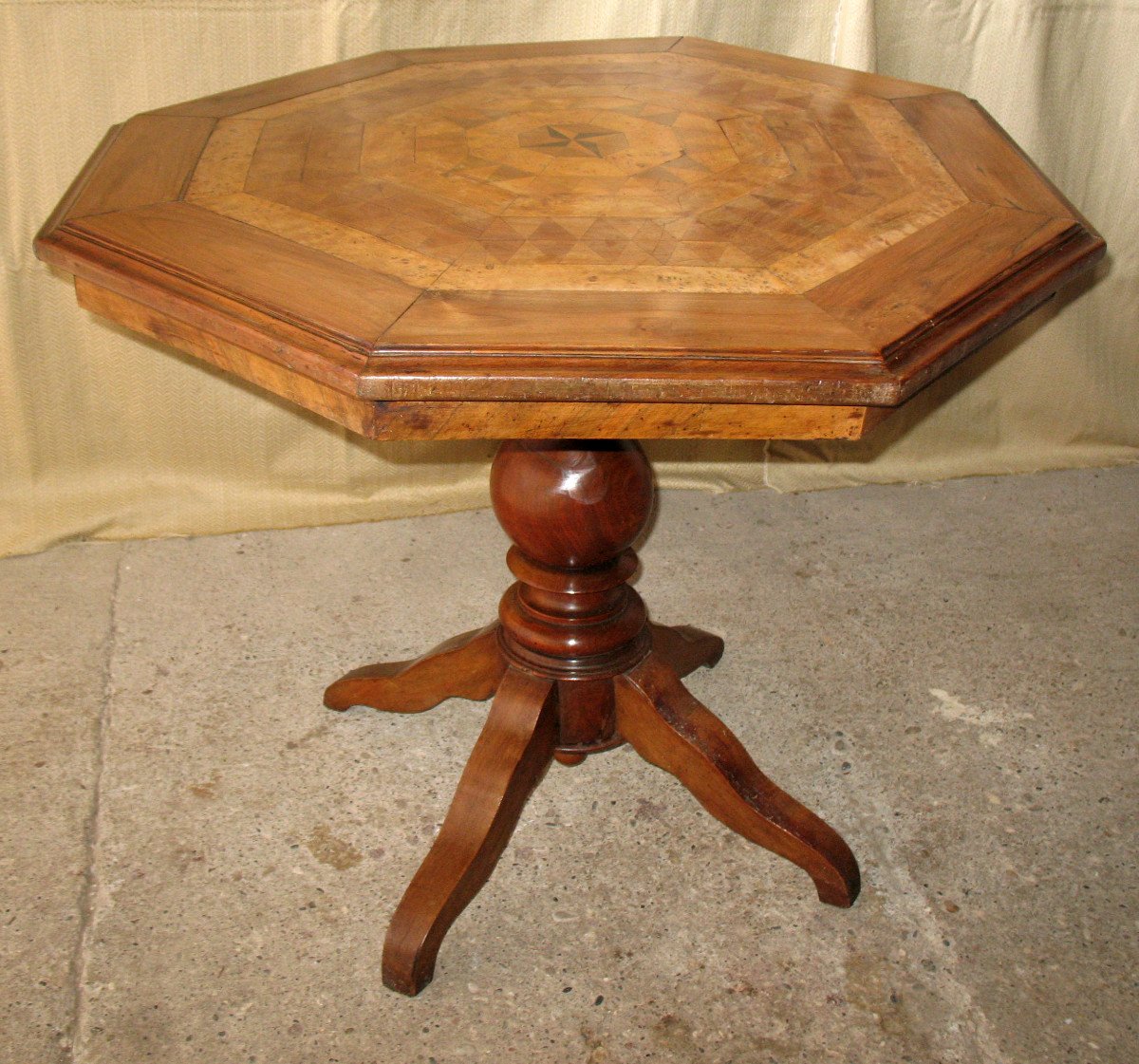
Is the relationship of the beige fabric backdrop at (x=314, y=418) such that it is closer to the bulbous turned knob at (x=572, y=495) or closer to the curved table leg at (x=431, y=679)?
the curved table leg at (x=431, y=679)

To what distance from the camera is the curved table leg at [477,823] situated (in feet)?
4.65

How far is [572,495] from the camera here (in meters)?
1.43

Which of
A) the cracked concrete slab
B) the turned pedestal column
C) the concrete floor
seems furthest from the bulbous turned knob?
the cracked concrete slab

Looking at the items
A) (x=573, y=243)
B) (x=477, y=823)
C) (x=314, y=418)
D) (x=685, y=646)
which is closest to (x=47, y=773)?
(x=477, y=823)

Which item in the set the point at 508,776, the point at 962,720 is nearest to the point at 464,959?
the point at 508,776

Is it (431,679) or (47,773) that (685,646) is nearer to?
(431,679)

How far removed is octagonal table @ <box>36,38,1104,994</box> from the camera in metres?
1.03

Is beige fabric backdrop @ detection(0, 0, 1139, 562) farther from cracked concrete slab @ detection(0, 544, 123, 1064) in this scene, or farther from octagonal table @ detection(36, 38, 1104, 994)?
octagonal table @ detection(36, 38, 1104, 994)

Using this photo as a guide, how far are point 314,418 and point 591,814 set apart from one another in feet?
3.00

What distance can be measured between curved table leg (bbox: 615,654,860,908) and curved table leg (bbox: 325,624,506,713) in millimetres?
200

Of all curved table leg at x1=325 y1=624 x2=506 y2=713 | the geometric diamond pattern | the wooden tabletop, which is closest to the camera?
the wooden tabletop

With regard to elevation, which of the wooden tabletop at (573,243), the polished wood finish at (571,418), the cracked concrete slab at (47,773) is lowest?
the cracked concrete slab at (47,773)

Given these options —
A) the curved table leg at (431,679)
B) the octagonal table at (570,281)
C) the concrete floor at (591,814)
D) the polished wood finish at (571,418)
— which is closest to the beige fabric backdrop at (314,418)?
the concrete floor at (591,814)

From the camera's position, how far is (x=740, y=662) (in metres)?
1.96
